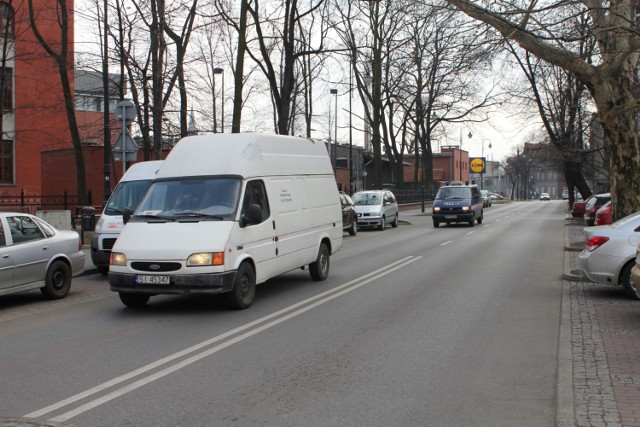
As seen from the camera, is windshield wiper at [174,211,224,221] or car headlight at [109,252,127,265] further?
windshield wiper at [174,211,224,221]

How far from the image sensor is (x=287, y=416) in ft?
16.3

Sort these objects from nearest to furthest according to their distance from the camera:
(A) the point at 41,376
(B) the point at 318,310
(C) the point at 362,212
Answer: (A) the point at 41,376 < (B) the point at 318,310 < (C) the point at 362,212

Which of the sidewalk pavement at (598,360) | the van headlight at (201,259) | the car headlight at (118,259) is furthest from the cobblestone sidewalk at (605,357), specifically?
the car headlight at (118,259)

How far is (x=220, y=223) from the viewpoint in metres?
9.16

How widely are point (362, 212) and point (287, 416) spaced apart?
24.7m

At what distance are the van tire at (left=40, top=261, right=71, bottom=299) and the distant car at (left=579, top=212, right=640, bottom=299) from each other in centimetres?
868

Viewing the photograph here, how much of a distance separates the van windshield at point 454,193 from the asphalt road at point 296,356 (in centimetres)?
1934

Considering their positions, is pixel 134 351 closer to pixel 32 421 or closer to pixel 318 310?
pixel 32 421

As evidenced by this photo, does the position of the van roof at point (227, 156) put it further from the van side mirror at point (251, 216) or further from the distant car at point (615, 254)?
the distant car at point (615, 254)

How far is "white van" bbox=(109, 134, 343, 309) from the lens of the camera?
8820 mm

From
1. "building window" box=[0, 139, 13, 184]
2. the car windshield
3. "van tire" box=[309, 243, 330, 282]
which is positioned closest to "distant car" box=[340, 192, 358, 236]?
the car windshield

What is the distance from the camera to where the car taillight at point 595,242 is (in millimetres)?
10389

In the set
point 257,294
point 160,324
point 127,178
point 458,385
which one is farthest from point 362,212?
point 458,385

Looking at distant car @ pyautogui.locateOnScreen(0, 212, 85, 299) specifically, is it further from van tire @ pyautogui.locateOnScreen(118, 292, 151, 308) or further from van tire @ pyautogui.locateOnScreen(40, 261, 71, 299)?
van tire @ pyautogui.locateOnScreen(118, 292, 151, 308)
